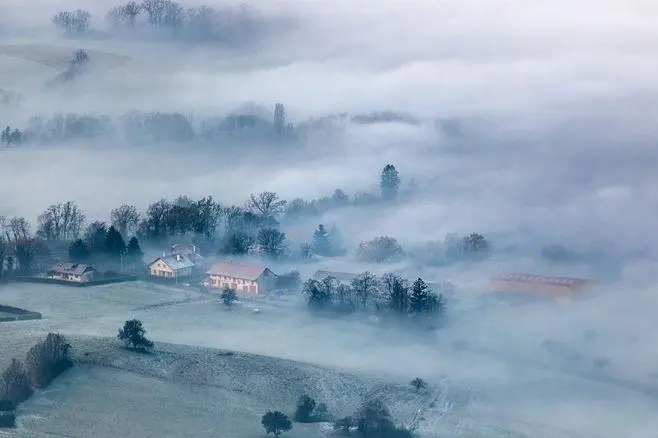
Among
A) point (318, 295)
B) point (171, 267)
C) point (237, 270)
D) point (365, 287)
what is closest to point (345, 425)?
point (318, 295)

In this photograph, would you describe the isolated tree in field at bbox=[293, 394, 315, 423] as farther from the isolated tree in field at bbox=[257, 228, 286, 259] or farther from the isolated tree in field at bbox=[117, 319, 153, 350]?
the isolated tree in field at bbox=[257, 228, 286, 259]

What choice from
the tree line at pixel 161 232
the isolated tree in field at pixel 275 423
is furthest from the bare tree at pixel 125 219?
the isolated tree in field at pixel 275 423

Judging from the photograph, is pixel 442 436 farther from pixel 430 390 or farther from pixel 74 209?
pixel 74 209

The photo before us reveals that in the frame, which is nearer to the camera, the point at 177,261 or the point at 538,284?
the point at 538,284

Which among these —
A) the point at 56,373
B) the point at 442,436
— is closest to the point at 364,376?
the point at 442,436

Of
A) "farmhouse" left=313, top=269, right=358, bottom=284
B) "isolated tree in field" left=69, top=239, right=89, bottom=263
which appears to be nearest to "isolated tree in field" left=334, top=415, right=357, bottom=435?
"farmhouse" left=313, top=269, right=358, bottom=284

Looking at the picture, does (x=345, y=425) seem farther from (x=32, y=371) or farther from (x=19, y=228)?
(x=19, y=228)
